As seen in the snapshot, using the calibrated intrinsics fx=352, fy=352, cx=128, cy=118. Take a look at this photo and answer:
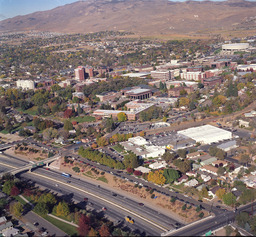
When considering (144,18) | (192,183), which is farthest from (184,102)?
(144,18)

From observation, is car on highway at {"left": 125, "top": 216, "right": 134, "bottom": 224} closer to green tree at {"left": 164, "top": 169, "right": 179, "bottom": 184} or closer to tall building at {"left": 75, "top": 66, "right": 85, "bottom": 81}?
green tree at {"left": 164, "top": 169, "right": 179, "bottom": 184}

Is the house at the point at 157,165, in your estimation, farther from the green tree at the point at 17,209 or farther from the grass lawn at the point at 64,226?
the green tree at the point at 17,209

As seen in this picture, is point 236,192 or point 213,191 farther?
point 213,191

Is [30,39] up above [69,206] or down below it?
above

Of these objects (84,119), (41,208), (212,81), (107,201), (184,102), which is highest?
(212,81)

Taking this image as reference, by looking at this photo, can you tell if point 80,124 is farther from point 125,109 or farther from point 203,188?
point 203,188

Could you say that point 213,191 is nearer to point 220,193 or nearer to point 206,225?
point 220,193

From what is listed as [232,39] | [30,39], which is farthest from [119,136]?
[30,39]
